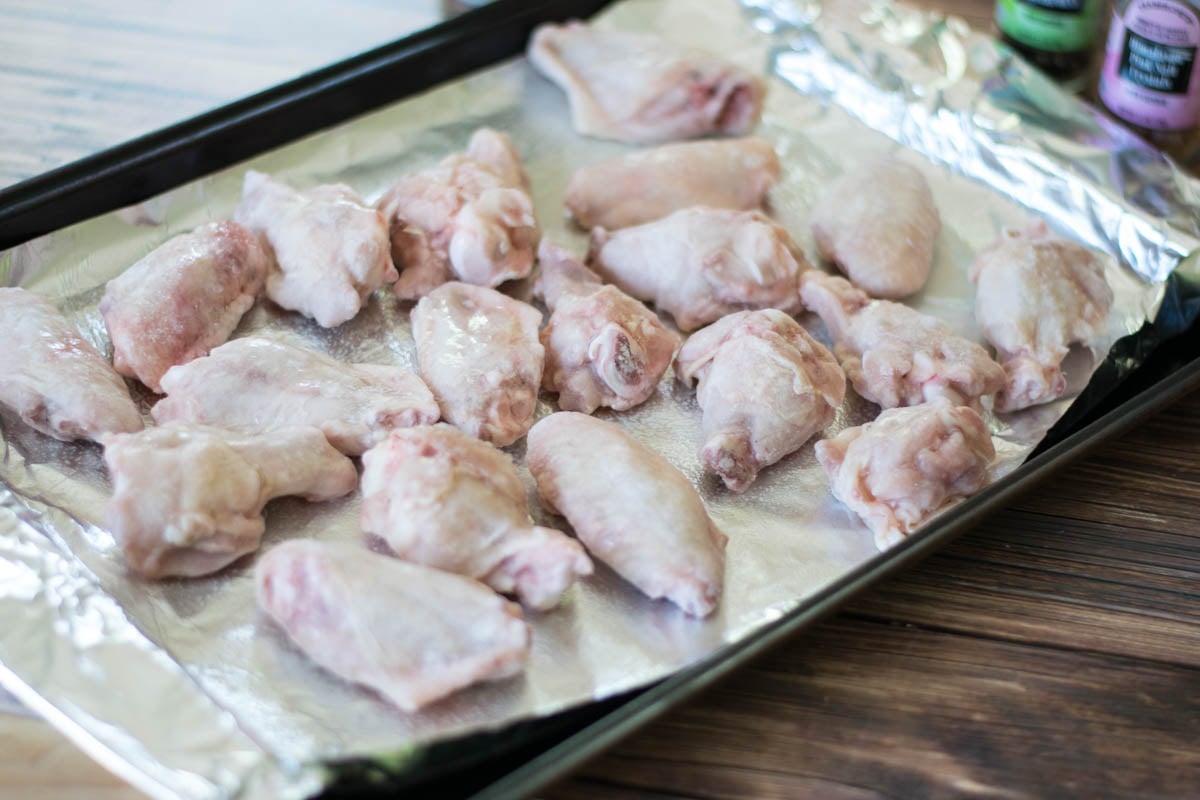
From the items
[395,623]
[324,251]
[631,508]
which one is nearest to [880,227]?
[631,508]

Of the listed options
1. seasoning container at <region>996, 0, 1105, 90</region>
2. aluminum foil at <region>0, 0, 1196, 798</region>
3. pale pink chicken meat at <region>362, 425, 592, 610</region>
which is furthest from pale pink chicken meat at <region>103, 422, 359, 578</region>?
seasoning container at <region>996, 0, 1105, 90</region>

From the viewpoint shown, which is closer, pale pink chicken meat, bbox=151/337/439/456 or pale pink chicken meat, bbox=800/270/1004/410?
pale pink chicken meat, bbox=151/337/439/456

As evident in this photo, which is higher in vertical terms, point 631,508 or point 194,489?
point 194,489

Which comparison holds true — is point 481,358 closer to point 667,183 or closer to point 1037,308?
point 667,183

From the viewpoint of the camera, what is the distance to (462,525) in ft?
5.26

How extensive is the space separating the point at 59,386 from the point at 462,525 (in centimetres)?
68

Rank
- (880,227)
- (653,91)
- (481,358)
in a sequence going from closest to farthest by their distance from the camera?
(481,358) < (880,227) < (653,91)

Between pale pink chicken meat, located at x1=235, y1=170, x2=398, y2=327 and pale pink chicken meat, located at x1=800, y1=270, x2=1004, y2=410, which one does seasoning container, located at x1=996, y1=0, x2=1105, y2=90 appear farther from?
pale pink chicken meat, located at x1=235, y1=170, x2=398, y2=327

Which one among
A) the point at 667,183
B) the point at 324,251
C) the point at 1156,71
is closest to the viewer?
the point at 324,251

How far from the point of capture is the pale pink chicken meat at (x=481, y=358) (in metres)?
1.87

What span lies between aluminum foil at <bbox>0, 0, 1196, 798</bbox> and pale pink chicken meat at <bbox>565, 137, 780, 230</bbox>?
7cm

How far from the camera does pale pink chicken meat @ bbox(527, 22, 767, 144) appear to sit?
2629 millimetres

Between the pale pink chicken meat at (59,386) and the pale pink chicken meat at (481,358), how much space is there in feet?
1.53

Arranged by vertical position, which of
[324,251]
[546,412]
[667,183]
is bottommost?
[546,412]
